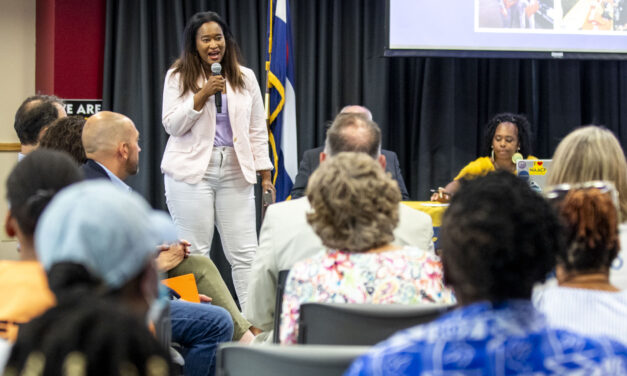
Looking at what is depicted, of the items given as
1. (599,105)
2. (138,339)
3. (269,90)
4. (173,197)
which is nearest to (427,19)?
(269,90)

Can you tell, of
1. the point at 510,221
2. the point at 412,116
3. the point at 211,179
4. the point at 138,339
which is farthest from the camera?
the point at 412,116

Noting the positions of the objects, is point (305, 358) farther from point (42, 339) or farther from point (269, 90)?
point (269, 90)

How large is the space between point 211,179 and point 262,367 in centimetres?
298

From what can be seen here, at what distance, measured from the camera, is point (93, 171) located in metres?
3.00

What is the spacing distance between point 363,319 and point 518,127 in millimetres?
4036

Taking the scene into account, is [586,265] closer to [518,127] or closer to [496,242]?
[496,242]

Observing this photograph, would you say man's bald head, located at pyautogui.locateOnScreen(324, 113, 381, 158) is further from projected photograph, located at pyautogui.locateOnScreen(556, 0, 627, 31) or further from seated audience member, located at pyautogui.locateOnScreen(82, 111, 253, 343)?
projected photograph, located at pyautogui.locateOnScreen(556, 0, 627, 31)

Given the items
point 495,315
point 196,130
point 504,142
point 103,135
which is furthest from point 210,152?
point 495,315

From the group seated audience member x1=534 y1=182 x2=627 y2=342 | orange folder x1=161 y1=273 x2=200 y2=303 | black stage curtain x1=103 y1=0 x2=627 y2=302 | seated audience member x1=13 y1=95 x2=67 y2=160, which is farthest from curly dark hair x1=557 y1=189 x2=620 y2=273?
black stage curtain x1=103 y1=0 x2=627 y2=302

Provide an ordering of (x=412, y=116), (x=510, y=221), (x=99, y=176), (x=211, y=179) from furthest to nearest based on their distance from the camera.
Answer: (x=412, y=116) → (x=211, y=179) → (x=99, y=176) → (x=510, y=221)

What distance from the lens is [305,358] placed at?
1.22m

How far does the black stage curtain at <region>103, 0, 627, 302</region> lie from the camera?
558cm

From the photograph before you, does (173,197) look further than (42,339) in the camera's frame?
Yes

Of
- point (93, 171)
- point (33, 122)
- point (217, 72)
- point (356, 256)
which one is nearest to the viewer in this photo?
point (356, 256)
